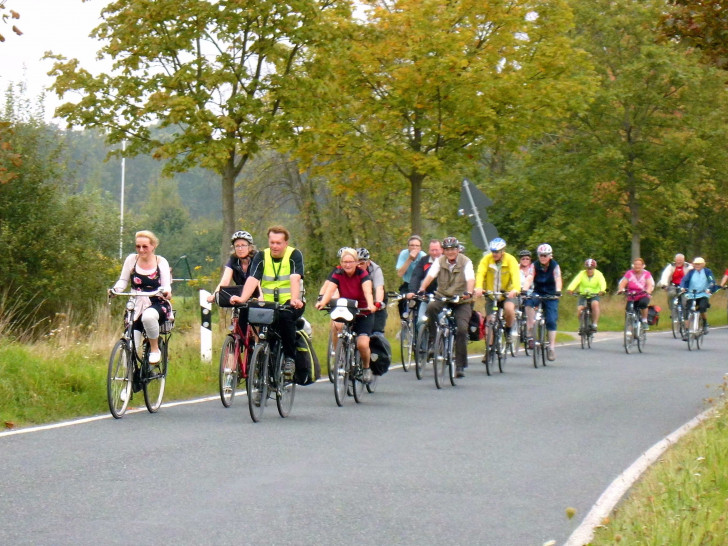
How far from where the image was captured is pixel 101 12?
21.6m

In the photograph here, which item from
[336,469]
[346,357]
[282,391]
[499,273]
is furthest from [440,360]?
[336,469]

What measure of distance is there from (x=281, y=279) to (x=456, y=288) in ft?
16.4

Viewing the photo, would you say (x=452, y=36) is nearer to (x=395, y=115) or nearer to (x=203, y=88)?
(x=395, y=115)

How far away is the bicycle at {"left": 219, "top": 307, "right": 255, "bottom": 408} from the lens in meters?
12.5

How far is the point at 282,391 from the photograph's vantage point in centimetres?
1213

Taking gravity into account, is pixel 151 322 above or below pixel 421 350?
above

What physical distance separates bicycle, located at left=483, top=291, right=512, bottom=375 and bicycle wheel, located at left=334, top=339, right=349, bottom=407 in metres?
5.05

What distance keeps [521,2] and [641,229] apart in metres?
23.4

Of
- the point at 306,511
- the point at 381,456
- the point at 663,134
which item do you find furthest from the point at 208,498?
the point at 663,134

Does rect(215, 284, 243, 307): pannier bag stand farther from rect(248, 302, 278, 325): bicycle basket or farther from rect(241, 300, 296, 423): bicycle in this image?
rect(248, 302, 278, 325): bicycle basket

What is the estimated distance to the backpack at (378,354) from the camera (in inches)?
560

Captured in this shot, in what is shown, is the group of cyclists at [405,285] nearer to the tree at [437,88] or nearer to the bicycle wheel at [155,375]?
the bicycle wheel at [155,375]

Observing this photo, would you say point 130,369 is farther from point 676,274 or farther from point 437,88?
point 676,274

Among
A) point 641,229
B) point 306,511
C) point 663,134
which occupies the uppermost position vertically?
point 663,134
